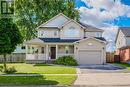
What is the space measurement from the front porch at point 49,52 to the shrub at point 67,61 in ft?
5.75

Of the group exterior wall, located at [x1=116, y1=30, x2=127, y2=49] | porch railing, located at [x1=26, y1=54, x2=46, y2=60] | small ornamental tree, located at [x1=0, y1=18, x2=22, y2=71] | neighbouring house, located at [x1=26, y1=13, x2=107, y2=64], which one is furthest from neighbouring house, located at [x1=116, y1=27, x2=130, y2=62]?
small ornamental tree, located at [x1=0, y1=18, x2=22, y2=71]

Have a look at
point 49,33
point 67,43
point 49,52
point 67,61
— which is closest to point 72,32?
point 67,43

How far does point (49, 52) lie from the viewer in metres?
53.1

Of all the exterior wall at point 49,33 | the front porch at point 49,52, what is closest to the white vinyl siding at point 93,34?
the front porch at point 49,52

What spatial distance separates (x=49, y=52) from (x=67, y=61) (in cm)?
542

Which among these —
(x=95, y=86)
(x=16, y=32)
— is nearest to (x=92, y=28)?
(x=16, y=32)

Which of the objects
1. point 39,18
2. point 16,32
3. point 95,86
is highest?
point 39,18

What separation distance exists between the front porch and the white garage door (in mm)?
1698

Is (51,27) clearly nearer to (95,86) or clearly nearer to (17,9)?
(17,9)

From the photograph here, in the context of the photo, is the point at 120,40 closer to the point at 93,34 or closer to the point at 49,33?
the point at 93,34

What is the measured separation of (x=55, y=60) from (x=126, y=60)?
13286 mm

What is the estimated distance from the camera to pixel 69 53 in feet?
173

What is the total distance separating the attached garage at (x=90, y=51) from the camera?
49938mm

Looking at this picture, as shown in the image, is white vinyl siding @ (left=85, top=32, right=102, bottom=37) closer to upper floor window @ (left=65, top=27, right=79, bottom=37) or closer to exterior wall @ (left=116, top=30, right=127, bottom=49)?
upper floor window @ (left=65, top=27, right=79, bottom=37)
